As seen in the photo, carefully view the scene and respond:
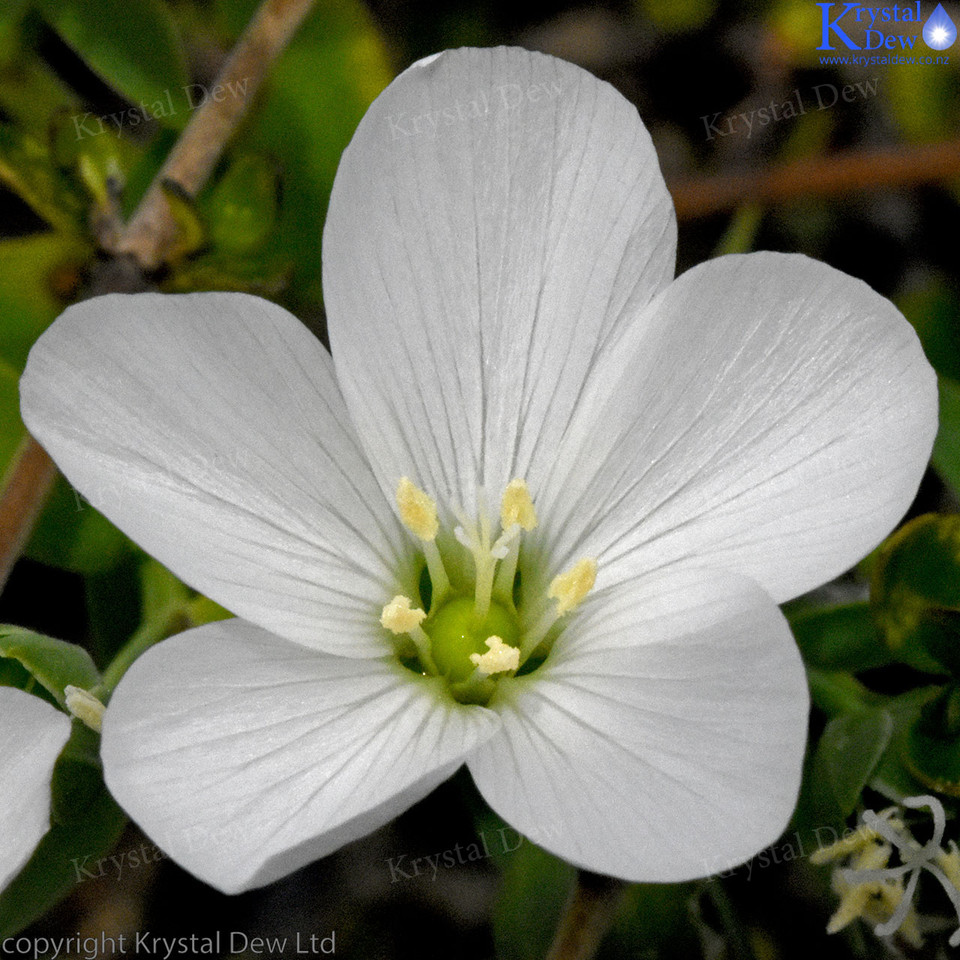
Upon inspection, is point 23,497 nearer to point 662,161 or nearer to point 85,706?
point 85,706

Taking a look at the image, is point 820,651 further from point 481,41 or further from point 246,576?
point 481,41

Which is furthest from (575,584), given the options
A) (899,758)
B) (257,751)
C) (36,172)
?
(36,172)

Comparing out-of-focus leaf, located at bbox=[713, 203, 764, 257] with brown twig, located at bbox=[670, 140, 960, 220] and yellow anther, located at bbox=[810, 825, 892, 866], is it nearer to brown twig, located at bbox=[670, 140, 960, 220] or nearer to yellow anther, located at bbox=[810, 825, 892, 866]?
brown twig, located at bbox=[670, 140, 960, 220]

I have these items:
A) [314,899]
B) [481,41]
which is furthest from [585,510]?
[481,41]

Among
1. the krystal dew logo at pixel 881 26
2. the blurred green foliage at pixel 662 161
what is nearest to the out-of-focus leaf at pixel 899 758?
the blurred green foliage at pixel 662 161

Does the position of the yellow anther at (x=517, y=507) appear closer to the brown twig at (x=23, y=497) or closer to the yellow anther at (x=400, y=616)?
the yellow anther at (x=400, y=616)

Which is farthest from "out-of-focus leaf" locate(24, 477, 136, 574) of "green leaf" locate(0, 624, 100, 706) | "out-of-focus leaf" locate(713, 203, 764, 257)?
"out-of-focus leaf" locate(713, 203, 764, 257)
